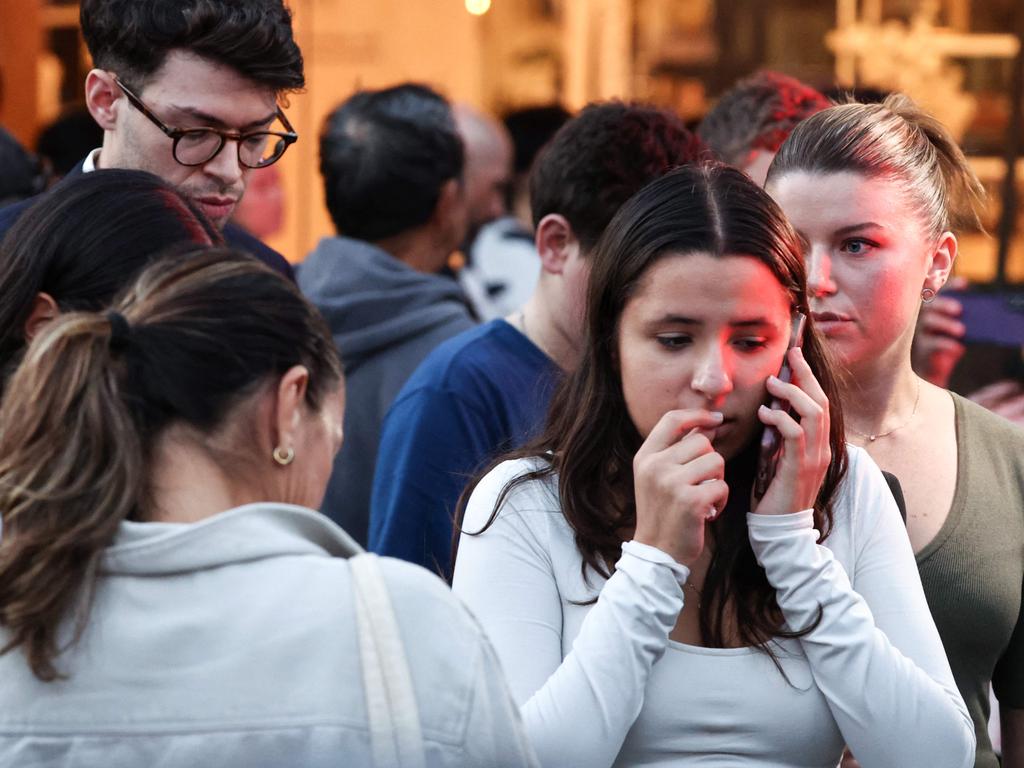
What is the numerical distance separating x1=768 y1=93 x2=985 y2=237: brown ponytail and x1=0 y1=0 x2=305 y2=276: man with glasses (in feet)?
3.59

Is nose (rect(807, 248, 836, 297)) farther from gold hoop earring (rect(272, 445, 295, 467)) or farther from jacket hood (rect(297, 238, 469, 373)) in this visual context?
jacket hood (rect(297, 238, 469, 373))

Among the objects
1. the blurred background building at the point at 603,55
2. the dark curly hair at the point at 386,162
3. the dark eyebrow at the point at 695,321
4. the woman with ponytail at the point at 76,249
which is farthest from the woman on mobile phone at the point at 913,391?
the blurred background building at the point at 603,55

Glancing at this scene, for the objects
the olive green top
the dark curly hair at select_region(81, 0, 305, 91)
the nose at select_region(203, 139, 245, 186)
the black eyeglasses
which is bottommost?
the olive green top

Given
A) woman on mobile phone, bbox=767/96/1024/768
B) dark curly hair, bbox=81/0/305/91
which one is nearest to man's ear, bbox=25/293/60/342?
dark curly hair, bbox=81/0/305/91

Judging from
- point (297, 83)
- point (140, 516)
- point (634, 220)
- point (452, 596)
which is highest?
point (297, 83)

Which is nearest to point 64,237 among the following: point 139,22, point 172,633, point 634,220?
point 172,633

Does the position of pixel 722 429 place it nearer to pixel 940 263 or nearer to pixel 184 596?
pixel 940 263

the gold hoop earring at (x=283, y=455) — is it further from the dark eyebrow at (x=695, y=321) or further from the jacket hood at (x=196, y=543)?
the dark eyebrow at (x=695, y=321)

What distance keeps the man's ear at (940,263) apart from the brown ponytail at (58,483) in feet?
5.54

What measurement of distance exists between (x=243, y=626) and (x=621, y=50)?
18.3 ft

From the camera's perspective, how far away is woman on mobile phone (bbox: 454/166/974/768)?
2020mm

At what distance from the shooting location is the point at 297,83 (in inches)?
120

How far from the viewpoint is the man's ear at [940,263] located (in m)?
2.72

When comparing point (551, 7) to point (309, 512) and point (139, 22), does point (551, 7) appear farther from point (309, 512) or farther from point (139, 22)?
point (309, 512)
